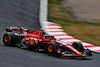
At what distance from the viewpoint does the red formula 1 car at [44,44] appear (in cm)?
632

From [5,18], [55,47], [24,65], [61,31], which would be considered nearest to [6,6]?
[5,18]

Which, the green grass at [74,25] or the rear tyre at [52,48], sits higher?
the green grass at [74,25]

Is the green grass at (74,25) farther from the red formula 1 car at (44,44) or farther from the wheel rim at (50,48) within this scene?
the wheel rim at (50,48)

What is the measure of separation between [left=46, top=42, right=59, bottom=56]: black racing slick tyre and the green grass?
3.17m

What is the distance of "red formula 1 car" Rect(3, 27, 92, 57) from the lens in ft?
20.7

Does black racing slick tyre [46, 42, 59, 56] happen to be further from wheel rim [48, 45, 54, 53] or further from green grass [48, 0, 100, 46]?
green grass [48, 0, 100, 46]

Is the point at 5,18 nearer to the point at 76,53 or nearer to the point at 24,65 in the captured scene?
the point at 76,53

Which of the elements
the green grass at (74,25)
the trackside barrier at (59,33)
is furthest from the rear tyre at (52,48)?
the green grass at (74,25)

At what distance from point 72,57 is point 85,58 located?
566 mm

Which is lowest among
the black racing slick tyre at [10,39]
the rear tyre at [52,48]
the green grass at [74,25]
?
the rear tyre at [52,48]

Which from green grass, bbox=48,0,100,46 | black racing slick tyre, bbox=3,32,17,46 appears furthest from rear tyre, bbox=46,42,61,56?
green grass, bbox=48,0,100,46

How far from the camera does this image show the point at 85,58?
6.61 meters

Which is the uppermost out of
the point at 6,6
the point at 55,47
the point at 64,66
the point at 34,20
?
→ the point at 6,6

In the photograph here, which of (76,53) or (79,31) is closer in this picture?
(76,53)
